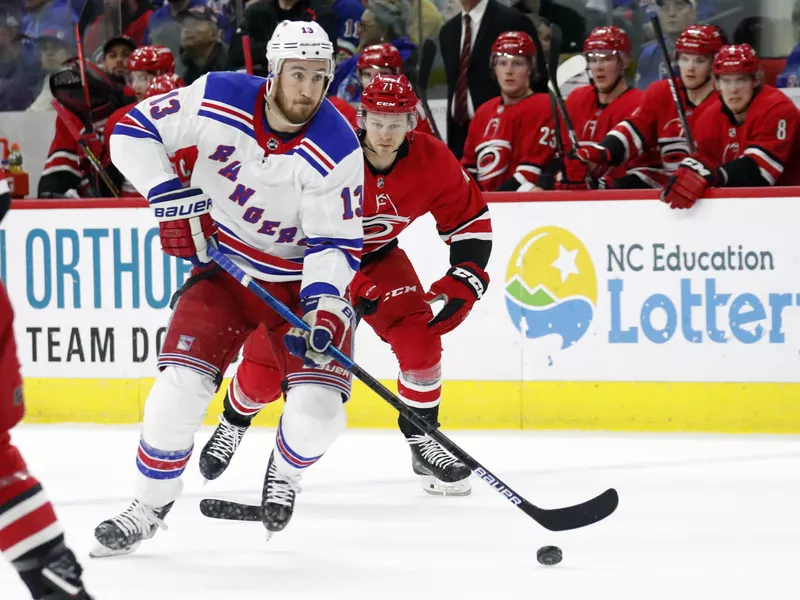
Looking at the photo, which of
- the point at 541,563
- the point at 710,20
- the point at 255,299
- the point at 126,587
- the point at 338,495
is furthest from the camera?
the point at 710,20

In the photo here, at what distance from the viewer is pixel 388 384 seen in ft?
16.6

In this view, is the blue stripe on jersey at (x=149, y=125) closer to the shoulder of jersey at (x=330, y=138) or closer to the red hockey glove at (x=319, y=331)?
the shoulder of jersey at (x=330, y=138)

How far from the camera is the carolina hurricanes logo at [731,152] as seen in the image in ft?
16.8

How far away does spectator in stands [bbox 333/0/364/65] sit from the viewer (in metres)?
Result: 5.90

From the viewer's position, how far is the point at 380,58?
552cm

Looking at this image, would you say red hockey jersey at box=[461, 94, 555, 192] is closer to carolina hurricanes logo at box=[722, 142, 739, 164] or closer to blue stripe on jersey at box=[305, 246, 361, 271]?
carolina hurricanes logo at box=[722, 142, 739, 164]

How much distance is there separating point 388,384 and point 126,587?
2.27 metres

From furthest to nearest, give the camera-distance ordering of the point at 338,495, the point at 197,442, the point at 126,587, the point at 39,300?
the point at 39,300 → the point at 197,442 → the point at 338,495 → the point at 126,587

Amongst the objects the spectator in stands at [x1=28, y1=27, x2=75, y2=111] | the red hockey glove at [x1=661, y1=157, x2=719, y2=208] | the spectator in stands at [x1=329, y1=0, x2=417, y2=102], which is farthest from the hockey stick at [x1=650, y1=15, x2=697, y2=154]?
the spectator in stands at [x1=28, y1=27, x2=75, y2=111]

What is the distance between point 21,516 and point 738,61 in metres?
3.54

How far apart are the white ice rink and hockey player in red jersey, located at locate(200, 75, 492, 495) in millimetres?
148

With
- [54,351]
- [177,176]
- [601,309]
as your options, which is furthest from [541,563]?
[54,351]

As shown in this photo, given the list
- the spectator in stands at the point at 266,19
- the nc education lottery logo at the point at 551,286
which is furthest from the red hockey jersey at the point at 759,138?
the spectator in stands at the point at 266,19

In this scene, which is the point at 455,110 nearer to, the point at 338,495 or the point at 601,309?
the point at 601,309
